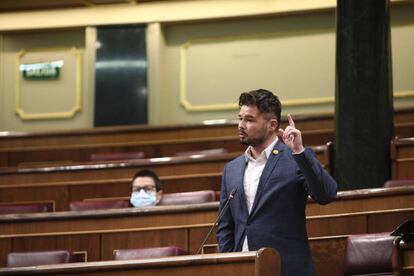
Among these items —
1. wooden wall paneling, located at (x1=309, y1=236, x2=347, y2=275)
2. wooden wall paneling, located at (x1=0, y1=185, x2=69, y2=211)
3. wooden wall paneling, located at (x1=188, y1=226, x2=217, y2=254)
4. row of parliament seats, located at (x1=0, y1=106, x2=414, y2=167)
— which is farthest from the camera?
row of parliament seats, located at (x1=0, y1=106, x2=414, y2=167)

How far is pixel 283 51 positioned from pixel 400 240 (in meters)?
3.65

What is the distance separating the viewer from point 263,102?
2164 millimetres

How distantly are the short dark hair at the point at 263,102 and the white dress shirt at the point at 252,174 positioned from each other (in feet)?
0.25

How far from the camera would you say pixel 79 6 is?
6.05 metres

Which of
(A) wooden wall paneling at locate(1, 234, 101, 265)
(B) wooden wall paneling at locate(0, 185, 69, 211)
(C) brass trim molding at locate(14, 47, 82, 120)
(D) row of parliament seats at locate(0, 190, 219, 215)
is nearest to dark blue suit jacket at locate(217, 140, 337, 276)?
(A) wooden wall paneling at locate(1, 234, 101, 265)

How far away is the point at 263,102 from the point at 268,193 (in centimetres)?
23

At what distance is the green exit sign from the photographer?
242 inches

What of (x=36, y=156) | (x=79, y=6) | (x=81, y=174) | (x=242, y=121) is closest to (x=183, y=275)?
(x=242, y=121)

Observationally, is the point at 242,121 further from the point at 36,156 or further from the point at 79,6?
the point at 79,6

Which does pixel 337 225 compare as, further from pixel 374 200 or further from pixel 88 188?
pixel 88 188

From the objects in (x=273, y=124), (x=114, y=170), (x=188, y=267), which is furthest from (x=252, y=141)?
(x=114, y=170)

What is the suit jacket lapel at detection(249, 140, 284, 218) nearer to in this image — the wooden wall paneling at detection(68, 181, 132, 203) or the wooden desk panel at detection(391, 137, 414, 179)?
the wooden desk panel at detection(391, 137, 414, 179)

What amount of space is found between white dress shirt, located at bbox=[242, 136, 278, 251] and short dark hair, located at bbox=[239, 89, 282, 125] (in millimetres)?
76

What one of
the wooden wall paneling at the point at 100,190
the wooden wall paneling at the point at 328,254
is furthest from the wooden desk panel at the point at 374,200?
the wooden wall paneling at the point at 100,190
